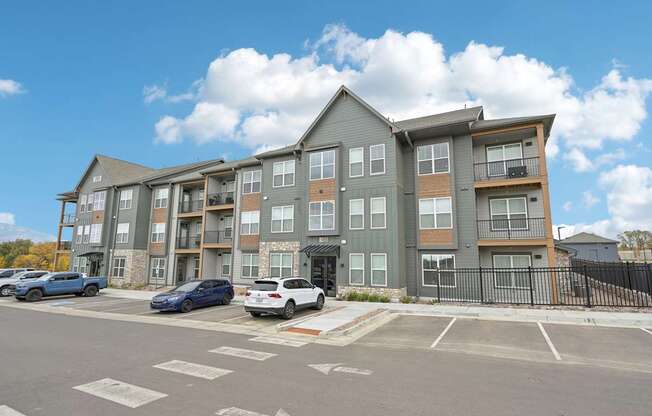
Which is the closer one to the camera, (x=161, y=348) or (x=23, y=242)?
(x=161, y=348)

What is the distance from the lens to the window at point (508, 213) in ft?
63.1

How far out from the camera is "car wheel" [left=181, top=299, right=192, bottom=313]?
16.4m

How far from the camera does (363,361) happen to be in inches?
321

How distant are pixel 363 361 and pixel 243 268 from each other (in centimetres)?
1914

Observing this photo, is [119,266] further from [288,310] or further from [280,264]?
[288,310]

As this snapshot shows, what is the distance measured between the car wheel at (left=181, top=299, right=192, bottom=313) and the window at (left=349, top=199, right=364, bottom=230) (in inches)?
397

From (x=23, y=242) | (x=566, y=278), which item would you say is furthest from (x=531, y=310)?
(x=23, y=242)

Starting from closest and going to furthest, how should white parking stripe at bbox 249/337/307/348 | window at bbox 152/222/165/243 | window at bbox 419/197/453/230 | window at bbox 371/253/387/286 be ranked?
white parking stripe at bbox 249/337/307/348 → window at bbox 371/253/387/286 → window at bbox 419/197/453/230 → window at bbox 152/222/165/243

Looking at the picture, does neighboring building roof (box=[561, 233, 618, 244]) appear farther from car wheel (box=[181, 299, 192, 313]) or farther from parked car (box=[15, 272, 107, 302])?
parked car (box=[15, 272, 107, 302])

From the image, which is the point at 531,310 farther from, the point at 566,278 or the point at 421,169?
the point at 421,169

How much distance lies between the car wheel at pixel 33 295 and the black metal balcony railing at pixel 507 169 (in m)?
29.2

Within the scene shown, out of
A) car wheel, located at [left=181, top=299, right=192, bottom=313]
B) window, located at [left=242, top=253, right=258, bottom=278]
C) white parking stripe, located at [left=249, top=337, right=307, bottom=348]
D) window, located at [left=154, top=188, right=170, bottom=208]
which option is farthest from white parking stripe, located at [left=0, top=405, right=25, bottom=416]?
window, located at [left=154, top=188, right=170, bottom=208]

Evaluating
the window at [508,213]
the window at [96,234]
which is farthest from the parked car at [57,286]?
the window at [508,213]

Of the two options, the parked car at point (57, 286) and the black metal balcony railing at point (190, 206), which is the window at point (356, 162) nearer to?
the black metal balcony railing at point (190, 206)
